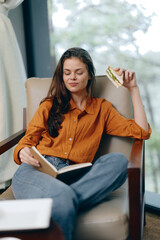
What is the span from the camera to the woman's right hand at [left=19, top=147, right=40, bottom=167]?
48.6 inches

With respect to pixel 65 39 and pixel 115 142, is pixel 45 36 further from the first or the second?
pixel 115 142

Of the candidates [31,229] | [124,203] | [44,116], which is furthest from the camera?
[44,116]

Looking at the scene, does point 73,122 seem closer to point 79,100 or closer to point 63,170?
point 79,100

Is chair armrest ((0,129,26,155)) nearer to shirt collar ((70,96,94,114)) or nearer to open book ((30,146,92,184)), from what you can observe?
open book ((30,146,92,184))

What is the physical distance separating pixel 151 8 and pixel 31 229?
1691 mm

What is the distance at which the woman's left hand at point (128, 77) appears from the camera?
1.43 metres

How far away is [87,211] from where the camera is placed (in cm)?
112

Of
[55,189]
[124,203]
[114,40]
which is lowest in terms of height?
[124,203]

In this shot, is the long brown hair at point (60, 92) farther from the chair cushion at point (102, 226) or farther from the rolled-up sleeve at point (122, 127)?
the chair cushion at point (102, 226)

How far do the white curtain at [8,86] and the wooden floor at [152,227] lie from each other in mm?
1081

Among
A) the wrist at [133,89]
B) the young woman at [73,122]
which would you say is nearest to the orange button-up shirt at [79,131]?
the young woman at [73,122]

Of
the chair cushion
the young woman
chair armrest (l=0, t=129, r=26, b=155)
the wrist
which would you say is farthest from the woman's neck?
the chair cushion

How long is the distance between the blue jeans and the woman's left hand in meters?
0.43

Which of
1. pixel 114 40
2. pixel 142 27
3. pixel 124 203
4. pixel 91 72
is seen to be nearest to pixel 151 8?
pixel 142 27
